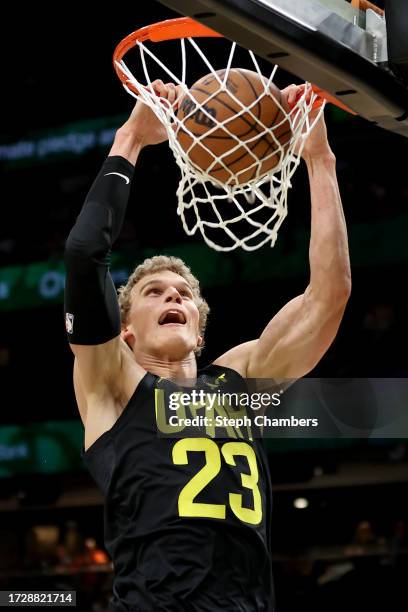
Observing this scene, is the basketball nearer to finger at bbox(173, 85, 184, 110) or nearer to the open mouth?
finger at bbox(173, 85, 184, 110)

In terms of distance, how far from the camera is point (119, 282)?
991cm

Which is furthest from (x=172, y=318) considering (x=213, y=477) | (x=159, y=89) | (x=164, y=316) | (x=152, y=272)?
(x=159, y=89)

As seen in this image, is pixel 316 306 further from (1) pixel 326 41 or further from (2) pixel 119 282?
(2) pixel 119 282

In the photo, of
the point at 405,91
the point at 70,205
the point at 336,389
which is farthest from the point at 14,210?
the point at 405,91

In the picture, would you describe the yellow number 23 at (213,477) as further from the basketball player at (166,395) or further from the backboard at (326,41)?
the backboard at (326,41)

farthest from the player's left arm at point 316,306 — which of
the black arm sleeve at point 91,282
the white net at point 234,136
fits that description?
the black arm sleeve at point 91,282

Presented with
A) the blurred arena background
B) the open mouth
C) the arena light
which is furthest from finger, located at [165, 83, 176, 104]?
the arena light

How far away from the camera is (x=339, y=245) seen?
3.14 metres

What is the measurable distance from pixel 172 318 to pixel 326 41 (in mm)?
1229

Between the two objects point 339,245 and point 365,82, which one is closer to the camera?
point 365,82

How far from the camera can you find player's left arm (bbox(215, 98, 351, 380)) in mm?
3129

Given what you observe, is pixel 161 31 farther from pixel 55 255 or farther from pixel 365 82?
pixel 55 255

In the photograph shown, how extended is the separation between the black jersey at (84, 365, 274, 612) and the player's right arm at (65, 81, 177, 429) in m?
0.11

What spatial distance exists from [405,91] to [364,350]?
21.7 feet
